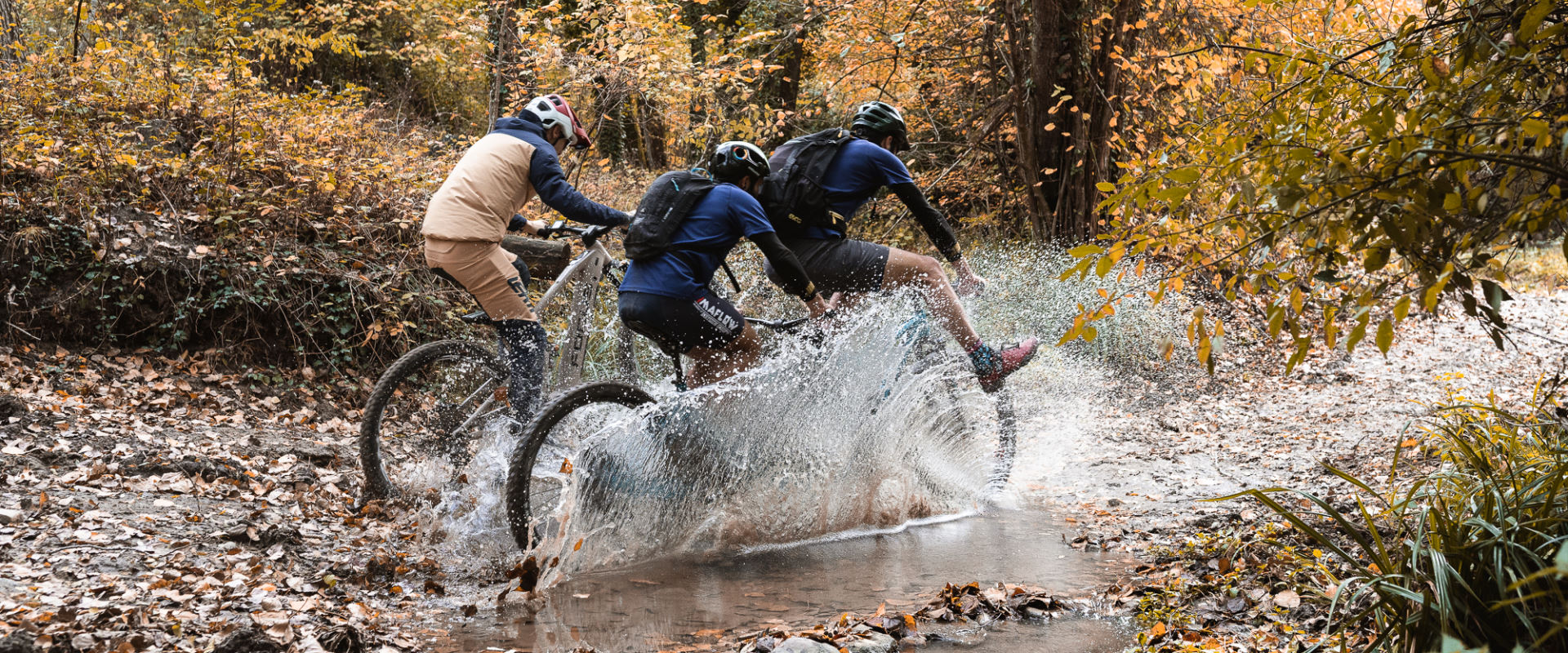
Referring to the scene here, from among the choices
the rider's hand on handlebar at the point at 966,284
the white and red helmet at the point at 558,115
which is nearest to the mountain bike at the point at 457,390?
the white and red helmet at the point at 558,115

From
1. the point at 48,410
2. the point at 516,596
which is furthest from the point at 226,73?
the point at 516,596

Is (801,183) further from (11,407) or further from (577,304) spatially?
(11,407)

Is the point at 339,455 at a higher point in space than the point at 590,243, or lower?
lower

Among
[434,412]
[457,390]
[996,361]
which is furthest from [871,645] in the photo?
[996,361]

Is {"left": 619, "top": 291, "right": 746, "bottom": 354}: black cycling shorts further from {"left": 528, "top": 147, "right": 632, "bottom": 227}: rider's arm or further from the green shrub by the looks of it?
the green shrub

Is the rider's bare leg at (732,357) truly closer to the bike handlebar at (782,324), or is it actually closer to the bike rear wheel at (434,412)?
the bike handlebar at (782,324)

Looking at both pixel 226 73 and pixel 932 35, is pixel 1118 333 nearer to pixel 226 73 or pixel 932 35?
pixel 932 35

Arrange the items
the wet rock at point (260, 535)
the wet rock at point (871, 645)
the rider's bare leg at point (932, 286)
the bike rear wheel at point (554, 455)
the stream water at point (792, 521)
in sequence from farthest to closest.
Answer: the rider's bare leg at point (932, 286)
the wet rock at point (260, 535)
the bike rear wheel at point (554, 455)
the stream water at point (792, 521)
the wet rock at point (871, 645)

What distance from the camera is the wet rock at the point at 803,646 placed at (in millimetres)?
2764

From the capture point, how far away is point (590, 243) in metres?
4.82

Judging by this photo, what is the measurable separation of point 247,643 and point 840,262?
130 inches

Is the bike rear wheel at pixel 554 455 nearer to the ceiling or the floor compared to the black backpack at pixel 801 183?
nearer to the floor

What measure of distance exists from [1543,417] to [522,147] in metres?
4.12

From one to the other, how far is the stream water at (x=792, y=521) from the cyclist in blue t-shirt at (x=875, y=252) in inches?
5.8
